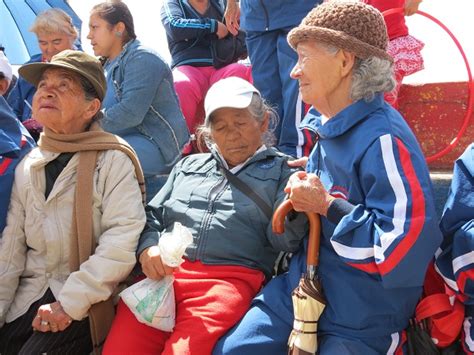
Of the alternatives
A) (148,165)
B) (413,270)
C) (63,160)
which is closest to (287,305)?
(413,270)

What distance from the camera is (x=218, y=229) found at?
2703 mm

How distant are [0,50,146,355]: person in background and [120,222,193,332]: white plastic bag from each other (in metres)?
0.18

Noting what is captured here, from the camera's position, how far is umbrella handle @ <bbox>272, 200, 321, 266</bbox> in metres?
2.31

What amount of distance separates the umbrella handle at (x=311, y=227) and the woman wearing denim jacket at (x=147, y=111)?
1.69m

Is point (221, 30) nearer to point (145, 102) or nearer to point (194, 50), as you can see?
point (194, 50)

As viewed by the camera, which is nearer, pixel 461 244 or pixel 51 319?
pixel 461 244

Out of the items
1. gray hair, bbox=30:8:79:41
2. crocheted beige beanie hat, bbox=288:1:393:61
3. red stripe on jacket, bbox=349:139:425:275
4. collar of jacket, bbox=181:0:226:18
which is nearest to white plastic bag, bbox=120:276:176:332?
red stripe on jacket, bbox=349:139:425:275

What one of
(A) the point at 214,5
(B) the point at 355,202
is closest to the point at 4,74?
(A) the point at 214,5

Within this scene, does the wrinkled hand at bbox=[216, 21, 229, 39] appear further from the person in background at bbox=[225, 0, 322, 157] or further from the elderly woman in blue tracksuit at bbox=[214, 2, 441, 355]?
the elderly woman in blue tracksuit at bbox=[214, 2, 441, 355]

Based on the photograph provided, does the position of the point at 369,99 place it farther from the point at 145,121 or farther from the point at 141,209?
the point at 145,121

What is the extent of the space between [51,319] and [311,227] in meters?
1.16

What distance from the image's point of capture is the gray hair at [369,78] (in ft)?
7.63

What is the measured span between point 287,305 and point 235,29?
9.50 ft

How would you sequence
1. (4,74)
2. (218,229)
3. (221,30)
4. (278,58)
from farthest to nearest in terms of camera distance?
(221,30) < (4,74) < (278,58) < (218,229)
